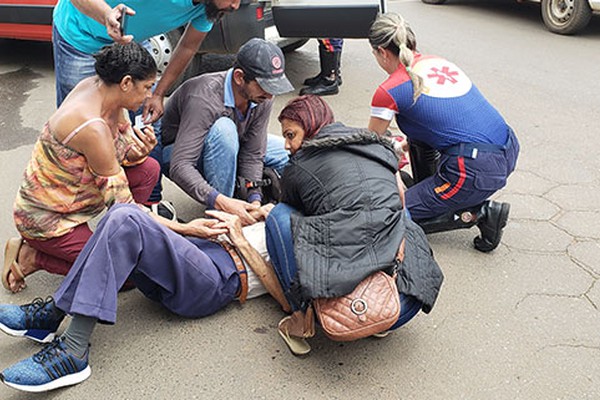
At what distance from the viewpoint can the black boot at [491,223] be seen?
300 centimetres

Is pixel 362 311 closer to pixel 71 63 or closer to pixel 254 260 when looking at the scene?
pixel 254 260

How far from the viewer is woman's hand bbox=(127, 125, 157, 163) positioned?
2789 mm

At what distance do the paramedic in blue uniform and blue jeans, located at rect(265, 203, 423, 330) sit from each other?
831 millimetres

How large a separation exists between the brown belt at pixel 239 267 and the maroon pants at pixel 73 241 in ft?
1.90

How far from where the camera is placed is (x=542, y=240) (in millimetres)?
3238

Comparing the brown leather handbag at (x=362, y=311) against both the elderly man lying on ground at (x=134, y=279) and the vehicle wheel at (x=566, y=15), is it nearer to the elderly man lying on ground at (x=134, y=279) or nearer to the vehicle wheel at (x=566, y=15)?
the elderly man lying on ground at (x=134, y=279)

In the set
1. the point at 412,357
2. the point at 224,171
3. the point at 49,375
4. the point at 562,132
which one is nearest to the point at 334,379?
the point at 412,357

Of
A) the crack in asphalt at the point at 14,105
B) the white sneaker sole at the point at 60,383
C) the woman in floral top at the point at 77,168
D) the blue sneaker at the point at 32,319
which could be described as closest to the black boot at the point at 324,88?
the crack in asphalt at the point at 14,105

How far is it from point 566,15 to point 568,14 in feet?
0.11

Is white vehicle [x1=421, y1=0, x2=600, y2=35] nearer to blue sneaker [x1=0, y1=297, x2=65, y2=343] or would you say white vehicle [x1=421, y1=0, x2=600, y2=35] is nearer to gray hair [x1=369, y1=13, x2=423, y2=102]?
gray hair [x1=369, y1=13, x2=423, y2=102]

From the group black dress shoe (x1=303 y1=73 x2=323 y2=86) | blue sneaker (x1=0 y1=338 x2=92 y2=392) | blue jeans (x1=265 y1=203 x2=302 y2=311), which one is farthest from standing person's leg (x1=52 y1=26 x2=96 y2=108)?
black dress shoe (x1=303 y1=73 x2=323 y2=86)

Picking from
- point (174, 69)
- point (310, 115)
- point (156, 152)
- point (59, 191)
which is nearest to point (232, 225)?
point (310, 115)

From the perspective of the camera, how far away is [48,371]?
2111 mm

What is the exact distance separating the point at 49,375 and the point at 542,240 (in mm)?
2411
